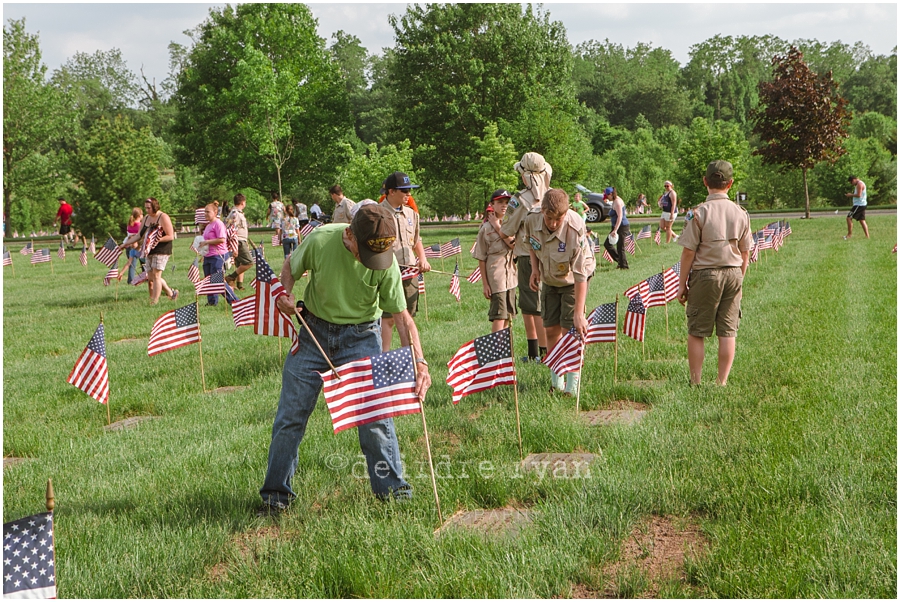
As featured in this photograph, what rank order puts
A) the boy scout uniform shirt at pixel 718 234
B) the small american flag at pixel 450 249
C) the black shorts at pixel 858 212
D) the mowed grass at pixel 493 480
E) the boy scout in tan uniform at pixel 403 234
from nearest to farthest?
1. the mowed grass at pixel 493 480
2. the boy scout uniform shirt at pixel 718 234
3. the boy scout in tan uniform at pixel 403 234
4. the small american flag at pixel 450 249
5. the black shorts at pixel 858 212

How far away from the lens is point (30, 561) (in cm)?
295

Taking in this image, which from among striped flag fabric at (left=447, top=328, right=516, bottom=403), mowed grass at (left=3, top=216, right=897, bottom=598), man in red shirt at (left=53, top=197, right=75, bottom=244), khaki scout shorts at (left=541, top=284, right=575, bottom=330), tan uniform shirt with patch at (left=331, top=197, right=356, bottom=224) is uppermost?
man in red shirt at (left=53, top=197, right=75, bottom=244)

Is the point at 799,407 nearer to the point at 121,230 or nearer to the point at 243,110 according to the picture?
the point at 121,230

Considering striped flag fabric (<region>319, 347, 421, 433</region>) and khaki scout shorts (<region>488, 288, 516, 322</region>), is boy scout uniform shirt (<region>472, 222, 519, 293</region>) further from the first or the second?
striped flag fabric (<region>319, 347, 421, 433</region>)

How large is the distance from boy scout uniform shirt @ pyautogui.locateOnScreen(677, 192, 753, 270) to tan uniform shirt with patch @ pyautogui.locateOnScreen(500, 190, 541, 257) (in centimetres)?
154

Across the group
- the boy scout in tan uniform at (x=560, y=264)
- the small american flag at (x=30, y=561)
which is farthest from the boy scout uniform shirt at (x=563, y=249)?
the small american flag at (x=30, y=561)

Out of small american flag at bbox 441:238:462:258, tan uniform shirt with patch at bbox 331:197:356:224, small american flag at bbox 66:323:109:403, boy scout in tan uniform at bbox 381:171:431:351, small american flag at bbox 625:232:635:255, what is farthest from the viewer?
small american flag at bbox 625:232:635:255

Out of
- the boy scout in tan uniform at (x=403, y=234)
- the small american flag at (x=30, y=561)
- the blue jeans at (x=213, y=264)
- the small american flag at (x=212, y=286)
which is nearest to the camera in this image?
the small american flag at (x=30, y=561)

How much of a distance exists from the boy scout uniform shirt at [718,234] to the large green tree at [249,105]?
1483 inches

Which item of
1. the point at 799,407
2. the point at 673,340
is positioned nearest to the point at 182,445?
the point at 799,407

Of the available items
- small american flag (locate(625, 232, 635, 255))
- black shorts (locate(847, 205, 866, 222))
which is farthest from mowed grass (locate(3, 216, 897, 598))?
black shorts (locate(847, 205, 866, 222))

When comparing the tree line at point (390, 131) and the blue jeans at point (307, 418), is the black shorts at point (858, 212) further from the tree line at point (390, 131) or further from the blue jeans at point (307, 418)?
the blue jeans at point (307, 418)

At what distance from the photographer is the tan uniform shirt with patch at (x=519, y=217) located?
300 inches

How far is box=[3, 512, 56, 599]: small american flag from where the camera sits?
293 centimetres
